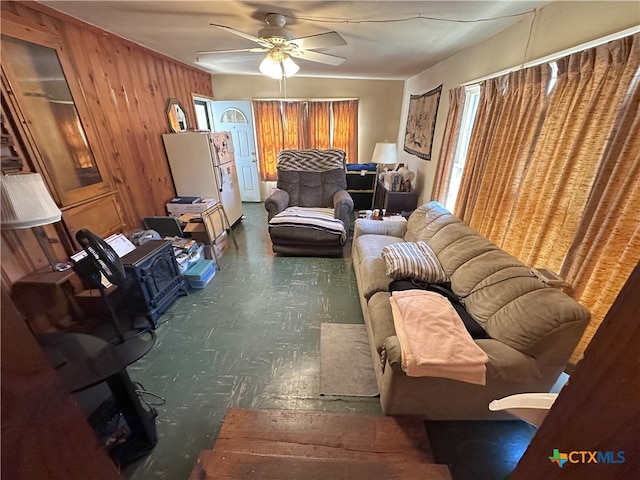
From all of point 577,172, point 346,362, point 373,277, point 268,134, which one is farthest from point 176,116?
point 577,172

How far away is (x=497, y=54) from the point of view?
2.13 m

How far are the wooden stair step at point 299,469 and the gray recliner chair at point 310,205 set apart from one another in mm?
2207

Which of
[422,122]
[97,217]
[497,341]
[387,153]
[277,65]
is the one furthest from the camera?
[387,153]

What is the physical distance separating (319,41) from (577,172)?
183 cm

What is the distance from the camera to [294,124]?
4922mm

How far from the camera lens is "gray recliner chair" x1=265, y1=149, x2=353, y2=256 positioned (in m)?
3.04

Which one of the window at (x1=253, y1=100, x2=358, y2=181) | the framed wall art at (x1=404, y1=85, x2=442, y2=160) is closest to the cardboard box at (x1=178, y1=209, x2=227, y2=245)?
the window at (x1=253, y1=100, x2=358, y2=181)

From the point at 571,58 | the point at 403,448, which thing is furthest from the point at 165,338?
the point at 571,58

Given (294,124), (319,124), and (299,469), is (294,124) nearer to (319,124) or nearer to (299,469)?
(319,124)

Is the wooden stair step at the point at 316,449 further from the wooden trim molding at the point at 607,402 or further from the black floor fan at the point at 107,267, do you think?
the wooden trim molding at the point at 607,402

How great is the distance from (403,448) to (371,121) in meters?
5.03

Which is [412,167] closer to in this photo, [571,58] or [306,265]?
[306,265]

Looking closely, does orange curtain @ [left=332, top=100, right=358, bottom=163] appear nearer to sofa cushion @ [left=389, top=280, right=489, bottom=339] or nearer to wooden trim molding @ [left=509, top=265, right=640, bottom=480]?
sofa cushion @ [left=389, top=280, right=489, bottom=339]

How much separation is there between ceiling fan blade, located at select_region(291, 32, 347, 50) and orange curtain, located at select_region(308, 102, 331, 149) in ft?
9.80
